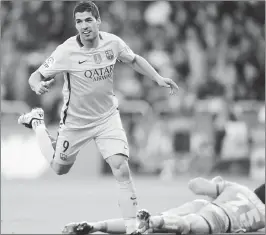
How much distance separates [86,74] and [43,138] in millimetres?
820

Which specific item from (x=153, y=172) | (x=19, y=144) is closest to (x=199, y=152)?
(x=153, y=172)

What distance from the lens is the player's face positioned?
5980 millimetres

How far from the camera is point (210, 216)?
252 inches

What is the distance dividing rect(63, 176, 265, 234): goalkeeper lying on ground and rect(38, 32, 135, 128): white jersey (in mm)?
942

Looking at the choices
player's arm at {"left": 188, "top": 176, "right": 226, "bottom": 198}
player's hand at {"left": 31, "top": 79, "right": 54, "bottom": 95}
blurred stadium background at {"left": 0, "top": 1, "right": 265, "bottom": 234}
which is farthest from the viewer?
blurred stadium background at {"left": 0, "top": 1, "right": 265, "bottom": 234}

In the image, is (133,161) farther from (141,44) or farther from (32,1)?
(32,1)

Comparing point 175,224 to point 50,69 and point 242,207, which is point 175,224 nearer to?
point 242,207


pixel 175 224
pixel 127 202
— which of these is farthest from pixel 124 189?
pixel 175 224

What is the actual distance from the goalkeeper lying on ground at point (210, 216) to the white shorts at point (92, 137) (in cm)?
64

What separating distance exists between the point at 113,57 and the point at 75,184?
6791mm

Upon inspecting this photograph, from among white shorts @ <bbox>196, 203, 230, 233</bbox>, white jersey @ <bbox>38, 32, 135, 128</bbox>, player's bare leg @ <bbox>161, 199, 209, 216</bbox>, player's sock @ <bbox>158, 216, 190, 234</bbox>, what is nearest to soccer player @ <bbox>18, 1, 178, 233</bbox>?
white jersey @ <bbox>38, 32, 135, 128</bbox>

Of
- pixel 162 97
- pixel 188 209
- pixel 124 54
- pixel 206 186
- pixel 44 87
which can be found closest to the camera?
pixel 44 87

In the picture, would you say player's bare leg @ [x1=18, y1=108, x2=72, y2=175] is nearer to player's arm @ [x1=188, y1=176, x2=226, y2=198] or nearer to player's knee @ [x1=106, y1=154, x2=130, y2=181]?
player's knee @ [x1=106, y1=154, x2=130, y2=181]

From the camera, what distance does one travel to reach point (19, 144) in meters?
13.2
